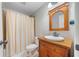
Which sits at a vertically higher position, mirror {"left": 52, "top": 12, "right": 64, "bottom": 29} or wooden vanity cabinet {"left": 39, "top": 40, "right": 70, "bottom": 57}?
mirror {"left": 52, "top": 12, "right": 64, "bottom": 29}

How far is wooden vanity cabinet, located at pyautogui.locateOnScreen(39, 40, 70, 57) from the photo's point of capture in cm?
142

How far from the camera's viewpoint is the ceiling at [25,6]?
4.92ft

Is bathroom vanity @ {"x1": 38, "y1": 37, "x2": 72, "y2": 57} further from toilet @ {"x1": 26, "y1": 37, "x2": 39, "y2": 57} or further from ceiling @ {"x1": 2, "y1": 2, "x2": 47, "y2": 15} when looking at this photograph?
ceiling @ {"x1": 2, "y1": 2, "x2": 47, "y2": 15}

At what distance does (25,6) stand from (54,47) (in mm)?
757

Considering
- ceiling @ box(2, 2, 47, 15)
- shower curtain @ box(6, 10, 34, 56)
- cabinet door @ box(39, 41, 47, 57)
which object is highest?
ceiling @ box(2, 2, 47, 15)

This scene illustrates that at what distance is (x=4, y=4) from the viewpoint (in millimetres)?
1499

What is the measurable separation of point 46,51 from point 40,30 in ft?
1.09

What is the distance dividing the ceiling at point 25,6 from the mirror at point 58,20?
280 millimetres

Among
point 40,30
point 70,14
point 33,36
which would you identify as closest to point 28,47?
point 33,36

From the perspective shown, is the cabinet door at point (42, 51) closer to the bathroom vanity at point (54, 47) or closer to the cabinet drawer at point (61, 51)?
the bathroom vanity at point (54, 47)

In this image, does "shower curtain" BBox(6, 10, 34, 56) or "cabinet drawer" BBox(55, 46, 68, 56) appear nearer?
"cabinet drawer" BBox(55, 46, 68, 56)

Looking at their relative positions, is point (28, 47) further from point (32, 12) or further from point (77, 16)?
point (77, 16)

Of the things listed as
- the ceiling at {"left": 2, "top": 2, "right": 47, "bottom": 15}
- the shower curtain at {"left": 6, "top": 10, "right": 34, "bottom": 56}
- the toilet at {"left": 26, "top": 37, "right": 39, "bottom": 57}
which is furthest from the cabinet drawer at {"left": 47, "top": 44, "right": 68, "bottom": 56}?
the ceiling at {"left": 2, "top": 2, "right": 47, "bottom": 15}

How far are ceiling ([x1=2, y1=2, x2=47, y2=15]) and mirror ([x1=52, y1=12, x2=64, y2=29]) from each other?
0.28 meters
